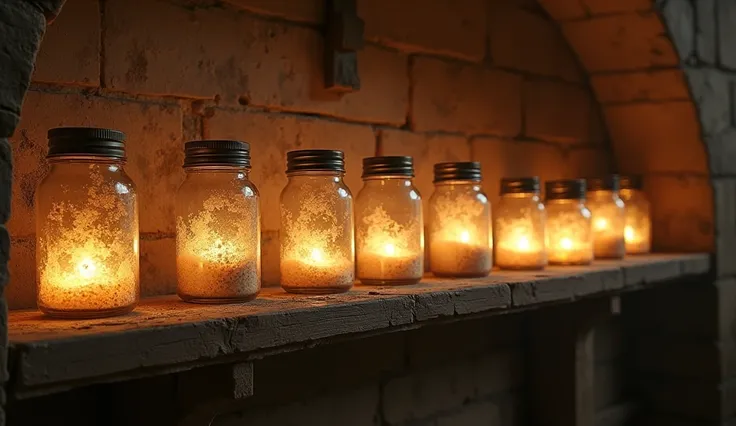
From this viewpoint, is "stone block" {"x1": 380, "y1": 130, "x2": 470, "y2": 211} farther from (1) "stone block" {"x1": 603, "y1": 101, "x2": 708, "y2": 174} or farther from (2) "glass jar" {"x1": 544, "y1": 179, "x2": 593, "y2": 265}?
(1) "stone block" {"x1": 603, "y1": 101, "x2": 708, "y2": 174}

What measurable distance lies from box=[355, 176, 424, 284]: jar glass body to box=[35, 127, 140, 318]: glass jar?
20.6 inches

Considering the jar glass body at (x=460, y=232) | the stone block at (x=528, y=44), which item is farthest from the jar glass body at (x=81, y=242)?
the stone block at (x=528, y=44)

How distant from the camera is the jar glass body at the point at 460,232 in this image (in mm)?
1588

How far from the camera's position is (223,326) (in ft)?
3.35

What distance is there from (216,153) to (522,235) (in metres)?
0.85

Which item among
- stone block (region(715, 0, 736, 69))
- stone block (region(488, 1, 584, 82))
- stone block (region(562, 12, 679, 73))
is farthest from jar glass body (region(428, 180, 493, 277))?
stone block (region(715, 0, 736, 69))

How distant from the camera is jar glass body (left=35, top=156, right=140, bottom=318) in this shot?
104cm

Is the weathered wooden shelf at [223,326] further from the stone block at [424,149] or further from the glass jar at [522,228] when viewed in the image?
the stone block at [424,149]

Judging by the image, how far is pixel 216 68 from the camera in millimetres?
1417

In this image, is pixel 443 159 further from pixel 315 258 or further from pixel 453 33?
pixel 315 258

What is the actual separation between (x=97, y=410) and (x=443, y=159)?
1.02 metres

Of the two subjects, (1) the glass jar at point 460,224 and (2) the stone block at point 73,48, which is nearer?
(2) the stone block at point 73,48

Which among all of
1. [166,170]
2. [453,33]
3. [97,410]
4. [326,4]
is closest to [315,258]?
[166,170]

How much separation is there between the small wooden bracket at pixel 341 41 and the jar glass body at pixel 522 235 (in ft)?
1.60
